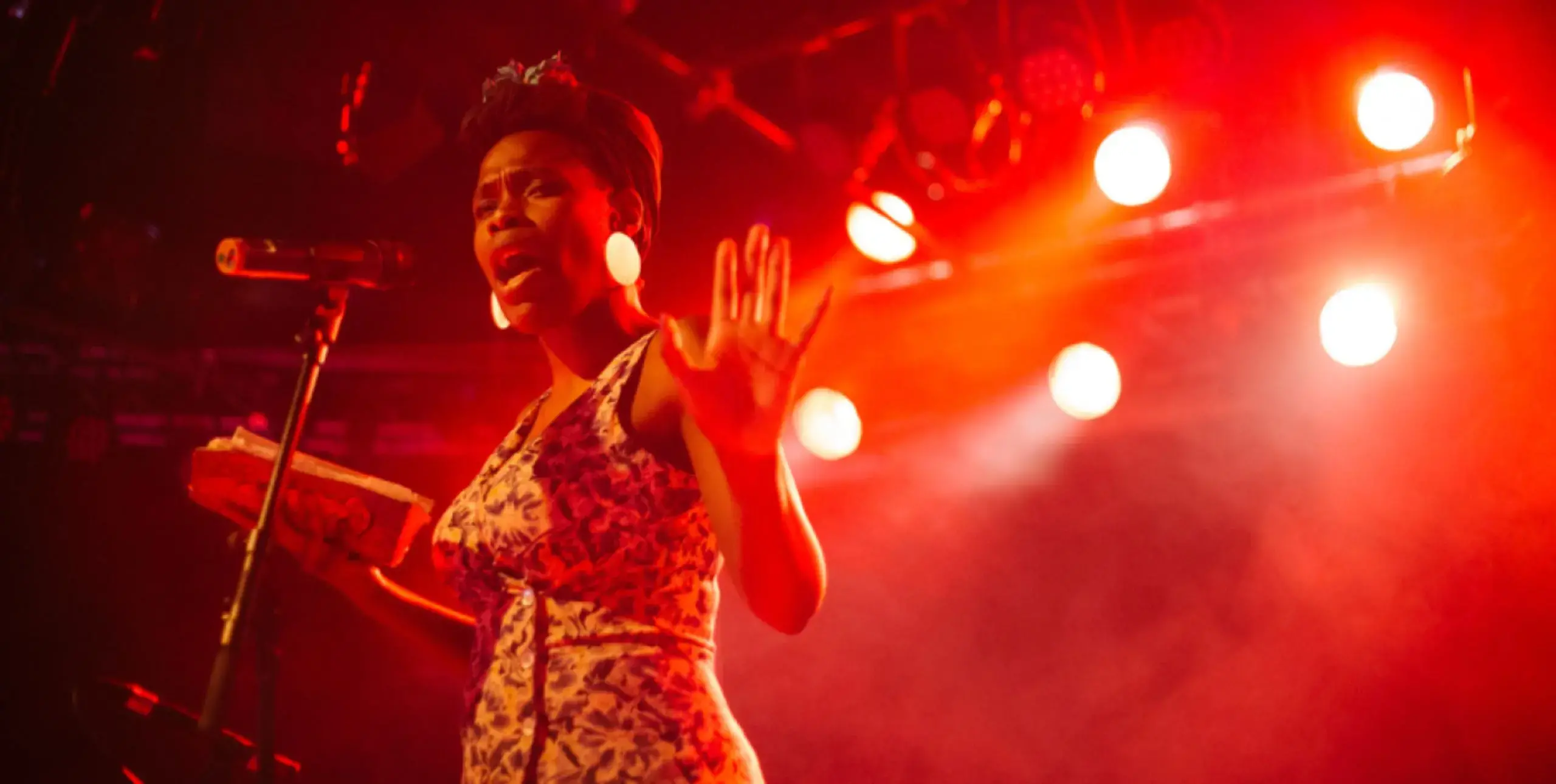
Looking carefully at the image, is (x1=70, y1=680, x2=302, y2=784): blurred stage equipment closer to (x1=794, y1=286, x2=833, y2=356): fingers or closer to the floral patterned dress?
the floral patterned dress

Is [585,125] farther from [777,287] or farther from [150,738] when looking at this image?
[150,738]

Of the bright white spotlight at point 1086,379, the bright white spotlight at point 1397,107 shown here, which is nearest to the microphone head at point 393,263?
the bright white spotlight at point 1397,107

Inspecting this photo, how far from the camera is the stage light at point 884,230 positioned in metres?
5.30

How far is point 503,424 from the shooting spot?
5543mm

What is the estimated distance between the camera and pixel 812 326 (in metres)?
1.52

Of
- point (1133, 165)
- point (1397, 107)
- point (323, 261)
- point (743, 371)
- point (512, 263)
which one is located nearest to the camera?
point (743, 371)

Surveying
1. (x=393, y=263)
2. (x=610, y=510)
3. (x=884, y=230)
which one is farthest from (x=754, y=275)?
(x=884, y=230)

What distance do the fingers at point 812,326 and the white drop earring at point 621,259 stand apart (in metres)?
0.60

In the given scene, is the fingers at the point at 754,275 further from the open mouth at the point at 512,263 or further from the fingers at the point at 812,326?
the open mouth at the point at 512,263

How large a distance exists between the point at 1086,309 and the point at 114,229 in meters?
4.23

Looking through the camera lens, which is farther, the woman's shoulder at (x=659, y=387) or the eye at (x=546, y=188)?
the eye at (x=546, y=188)

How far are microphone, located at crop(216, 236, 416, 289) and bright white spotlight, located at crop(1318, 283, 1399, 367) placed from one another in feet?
13.7

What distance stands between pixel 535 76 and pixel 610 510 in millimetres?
844

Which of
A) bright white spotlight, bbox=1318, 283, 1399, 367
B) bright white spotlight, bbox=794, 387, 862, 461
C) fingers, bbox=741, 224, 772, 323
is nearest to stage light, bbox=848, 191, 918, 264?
bright white spotlight, bbox=794, 387, 862, 461
